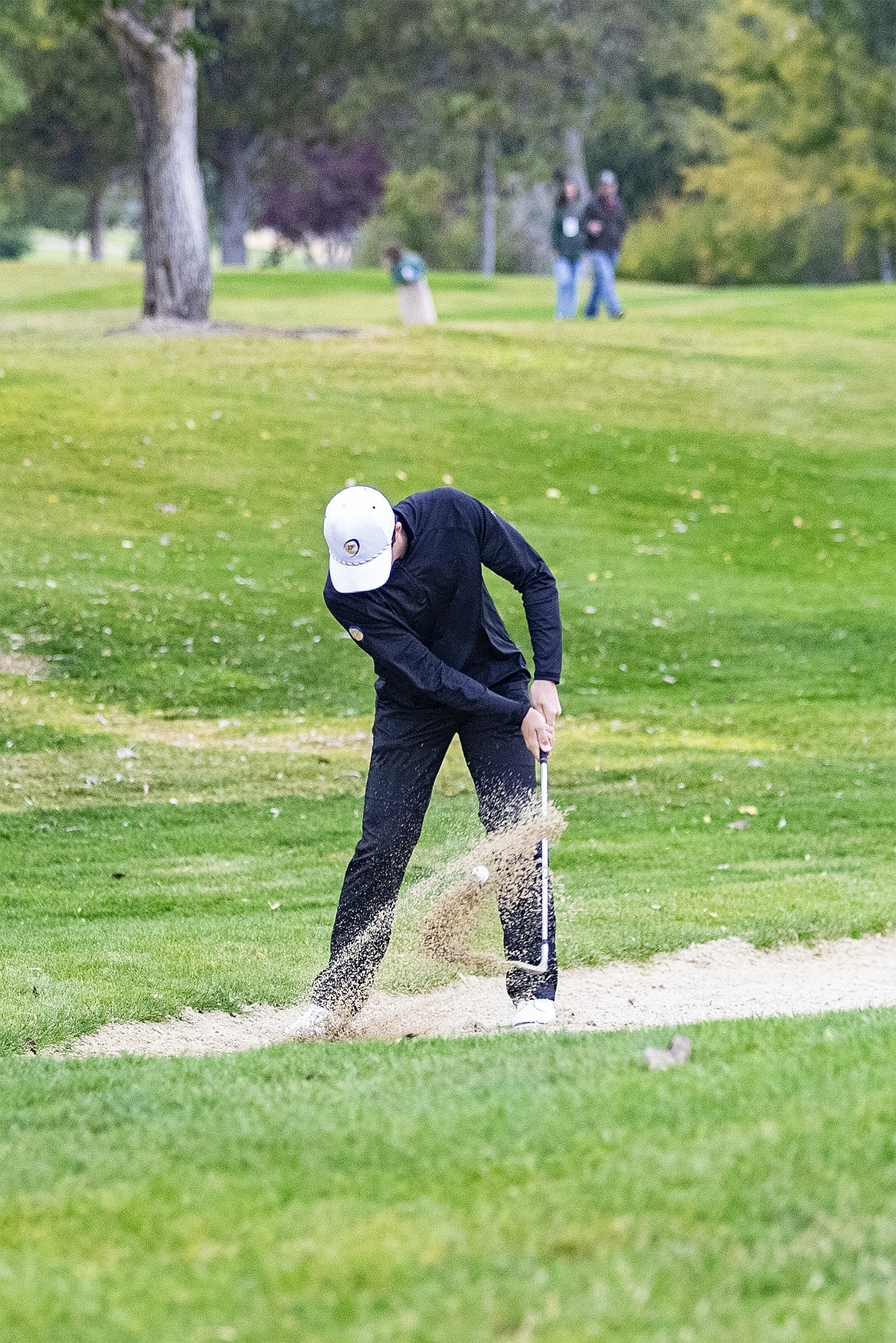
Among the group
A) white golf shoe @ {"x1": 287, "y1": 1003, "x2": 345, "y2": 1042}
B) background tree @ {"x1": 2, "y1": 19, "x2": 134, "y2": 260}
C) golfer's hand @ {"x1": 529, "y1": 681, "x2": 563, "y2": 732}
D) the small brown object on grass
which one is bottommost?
white golf shoe @ {"x1": 287, "y1": 1003, "x2": 345, "y2": 1042}

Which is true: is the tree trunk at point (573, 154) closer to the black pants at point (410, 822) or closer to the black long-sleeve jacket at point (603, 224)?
the black long-sleeve jacket at point (603, 224)

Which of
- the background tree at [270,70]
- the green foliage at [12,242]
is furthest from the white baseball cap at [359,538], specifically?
the green foliage at [12,242]

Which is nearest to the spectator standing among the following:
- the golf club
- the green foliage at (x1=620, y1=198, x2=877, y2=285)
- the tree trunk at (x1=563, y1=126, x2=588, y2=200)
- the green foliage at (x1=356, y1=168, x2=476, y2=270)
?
the tree trunk at (x1=563, y1=126, x2=588, y2=200)

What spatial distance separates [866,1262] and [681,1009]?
355 cm

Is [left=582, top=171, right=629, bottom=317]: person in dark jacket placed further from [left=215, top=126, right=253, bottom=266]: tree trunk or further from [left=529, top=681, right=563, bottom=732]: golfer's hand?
[left=215, top=126, right=253, bottom=266]: tree trunk

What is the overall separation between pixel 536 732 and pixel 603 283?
26426mm

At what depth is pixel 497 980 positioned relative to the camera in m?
7.43

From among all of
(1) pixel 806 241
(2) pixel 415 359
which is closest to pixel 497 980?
(2) pixel 415 359

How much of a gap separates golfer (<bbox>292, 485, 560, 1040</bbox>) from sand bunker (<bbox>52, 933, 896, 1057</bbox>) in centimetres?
34

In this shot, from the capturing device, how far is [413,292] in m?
29.5

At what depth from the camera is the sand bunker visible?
6.60m

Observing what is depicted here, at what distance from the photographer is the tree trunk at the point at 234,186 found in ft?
175

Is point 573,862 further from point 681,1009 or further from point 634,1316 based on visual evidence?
point 634,1316

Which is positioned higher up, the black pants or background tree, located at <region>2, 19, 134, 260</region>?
background tree, located at <region>2, 19, 134, 260</region>
